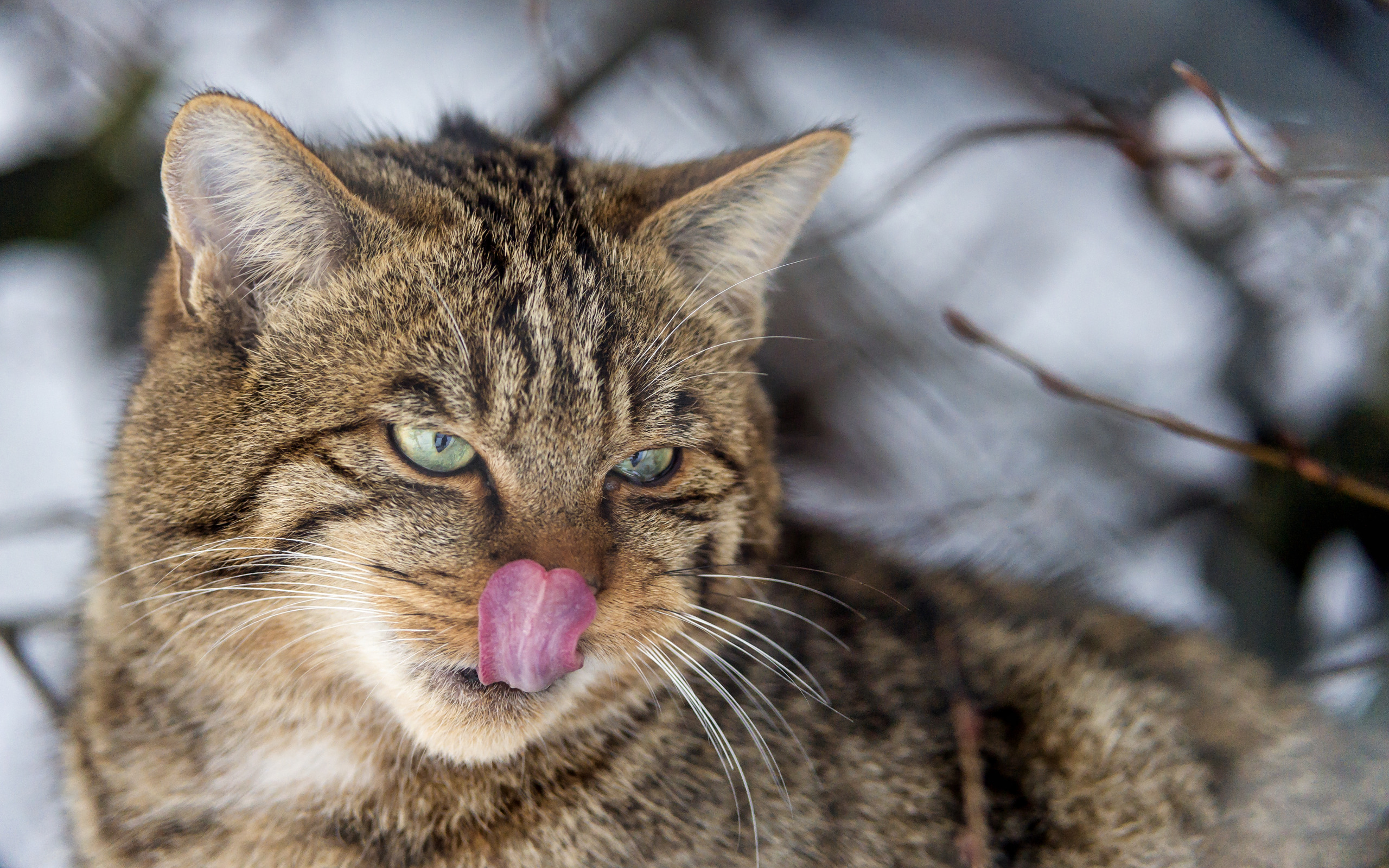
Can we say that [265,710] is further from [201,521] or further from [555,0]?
[555,0]

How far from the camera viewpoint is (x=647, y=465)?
151cm

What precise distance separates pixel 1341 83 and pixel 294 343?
78.8 inches

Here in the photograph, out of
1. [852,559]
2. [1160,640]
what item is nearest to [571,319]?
[852,559]

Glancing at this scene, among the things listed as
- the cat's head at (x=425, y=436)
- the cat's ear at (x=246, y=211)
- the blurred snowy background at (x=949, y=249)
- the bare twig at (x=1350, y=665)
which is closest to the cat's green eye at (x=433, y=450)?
the cat's head at (x=425, y=436)

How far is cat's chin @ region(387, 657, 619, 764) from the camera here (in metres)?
1.35

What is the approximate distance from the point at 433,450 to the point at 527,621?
1.00ft

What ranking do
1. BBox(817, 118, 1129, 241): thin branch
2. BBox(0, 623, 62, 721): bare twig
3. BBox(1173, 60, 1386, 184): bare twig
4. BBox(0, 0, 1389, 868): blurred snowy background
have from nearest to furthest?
BBox(1173, 60, 1386, 184): bare twig → BBox(0, 623, 62, 721): bare twig → BBox(817, 118, 1129, 241): thin branch → BBox(0, 0, 1389, 868): blurred snowy background

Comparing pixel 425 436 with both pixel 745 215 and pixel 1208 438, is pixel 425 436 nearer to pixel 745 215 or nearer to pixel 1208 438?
pixel 745 215

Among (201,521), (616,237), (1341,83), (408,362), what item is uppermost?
(1341,83)

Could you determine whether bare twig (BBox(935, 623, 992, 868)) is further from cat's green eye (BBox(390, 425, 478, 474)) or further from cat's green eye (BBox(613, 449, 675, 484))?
cat's green eye (BBox(390, 425, 478, 474))

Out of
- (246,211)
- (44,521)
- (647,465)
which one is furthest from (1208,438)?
(44,521)

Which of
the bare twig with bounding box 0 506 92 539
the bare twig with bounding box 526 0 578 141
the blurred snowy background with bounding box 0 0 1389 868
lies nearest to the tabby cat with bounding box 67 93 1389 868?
the blurred snowy background with bounding box 0 0 1389 868

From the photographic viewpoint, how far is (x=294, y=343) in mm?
1432

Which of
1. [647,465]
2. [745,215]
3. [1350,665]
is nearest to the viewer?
[647,465]
